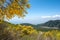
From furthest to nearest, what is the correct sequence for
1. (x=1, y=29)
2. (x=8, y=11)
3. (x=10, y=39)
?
(x=8, y=11), (x=1, y=29), (x=10, y=39)

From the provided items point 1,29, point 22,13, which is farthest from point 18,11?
point 1,29

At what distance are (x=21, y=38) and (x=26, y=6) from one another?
256 inches

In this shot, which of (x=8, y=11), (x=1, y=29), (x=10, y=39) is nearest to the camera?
(x=10, y=39)

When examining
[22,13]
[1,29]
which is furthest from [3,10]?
[1,29]

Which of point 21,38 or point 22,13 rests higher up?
point 22,13

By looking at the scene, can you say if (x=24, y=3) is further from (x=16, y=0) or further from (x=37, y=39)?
(x=37, y=39)

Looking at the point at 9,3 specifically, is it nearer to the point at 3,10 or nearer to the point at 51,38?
the point at 3,10

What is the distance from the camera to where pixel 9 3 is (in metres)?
20.6

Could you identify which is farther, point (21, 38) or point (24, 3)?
point (24, 3)

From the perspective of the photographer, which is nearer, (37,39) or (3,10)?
(37,39)

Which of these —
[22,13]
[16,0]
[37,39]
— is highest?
[16,0]

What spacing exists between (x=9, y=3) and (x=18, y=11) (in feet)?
4.14

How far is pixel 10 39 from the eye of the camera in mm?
15062

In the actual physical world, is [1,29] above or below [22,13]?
below
